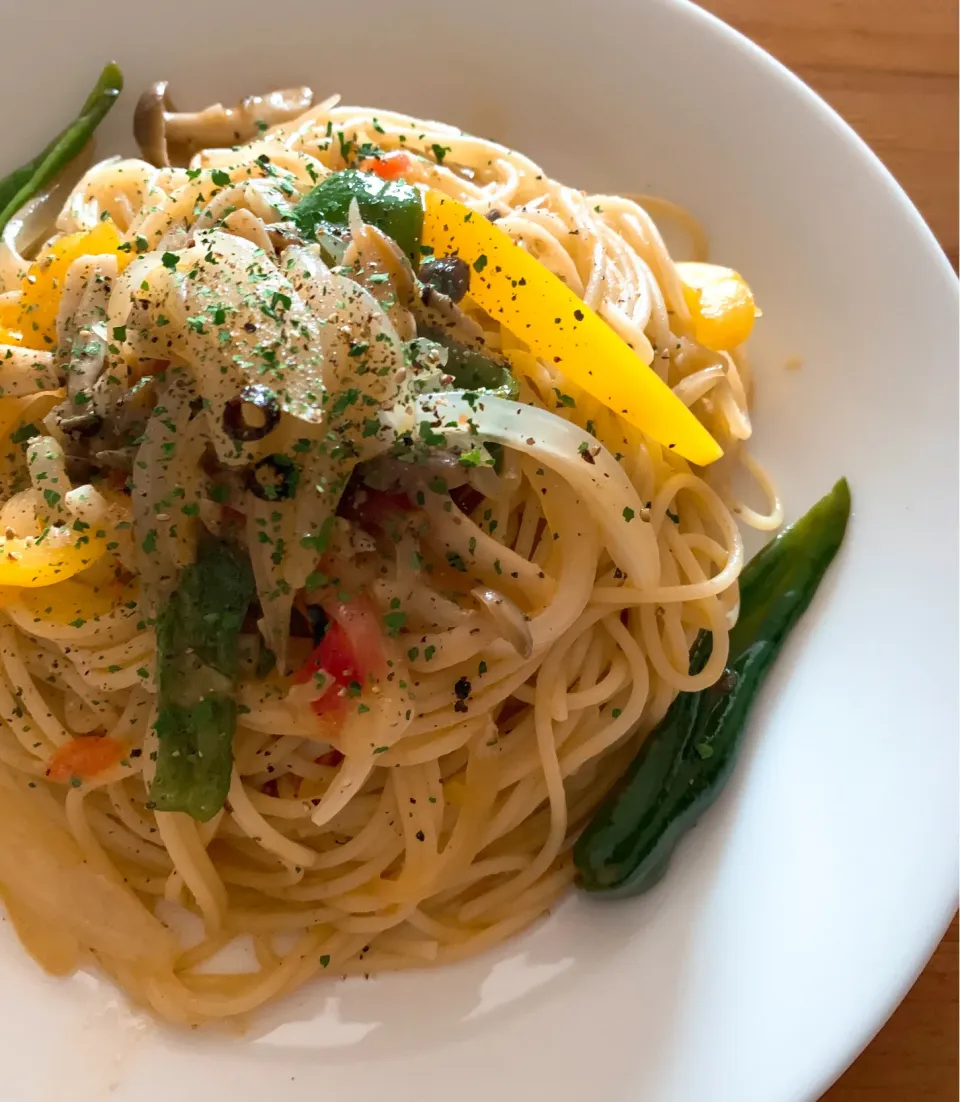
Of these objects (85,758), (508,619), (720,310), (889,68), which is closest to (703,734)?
(508,619)

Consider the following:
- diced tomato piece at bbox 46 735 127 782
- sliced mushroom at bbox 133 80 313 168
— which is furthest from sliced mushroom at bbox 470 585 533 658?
sliced mushroom at bbox 133 80 313 168

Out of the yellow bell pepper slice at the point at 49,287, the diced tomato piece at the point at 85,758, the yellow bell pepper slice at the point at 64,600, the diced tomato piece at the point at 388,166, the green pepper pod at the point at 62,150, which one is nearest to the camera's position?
the yellow bell pepper slice at the point at 64,600

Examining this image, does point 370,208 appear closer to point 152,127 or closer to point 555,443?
point 555,443

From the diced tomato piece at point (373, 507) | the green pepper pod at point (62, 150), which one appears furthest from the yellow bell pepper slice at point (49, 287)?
the diced tomato piece at point (373, 507)

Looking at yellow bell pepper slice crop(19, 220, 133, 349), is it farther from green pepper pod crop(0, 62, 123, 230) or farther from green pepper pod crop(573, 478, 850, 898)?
green pepper pod crop(573, 478, 850, 898)

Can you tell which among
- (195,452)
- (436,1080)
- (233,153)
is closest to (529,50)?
(233,153)

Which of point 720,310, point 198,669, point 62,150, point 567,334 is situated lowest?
point 198,669

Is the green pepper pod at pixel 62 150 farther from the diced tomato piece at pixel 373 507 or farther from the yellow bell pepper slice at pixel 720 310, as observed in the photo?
the yellow bell pepper slice at pixel 720 310
